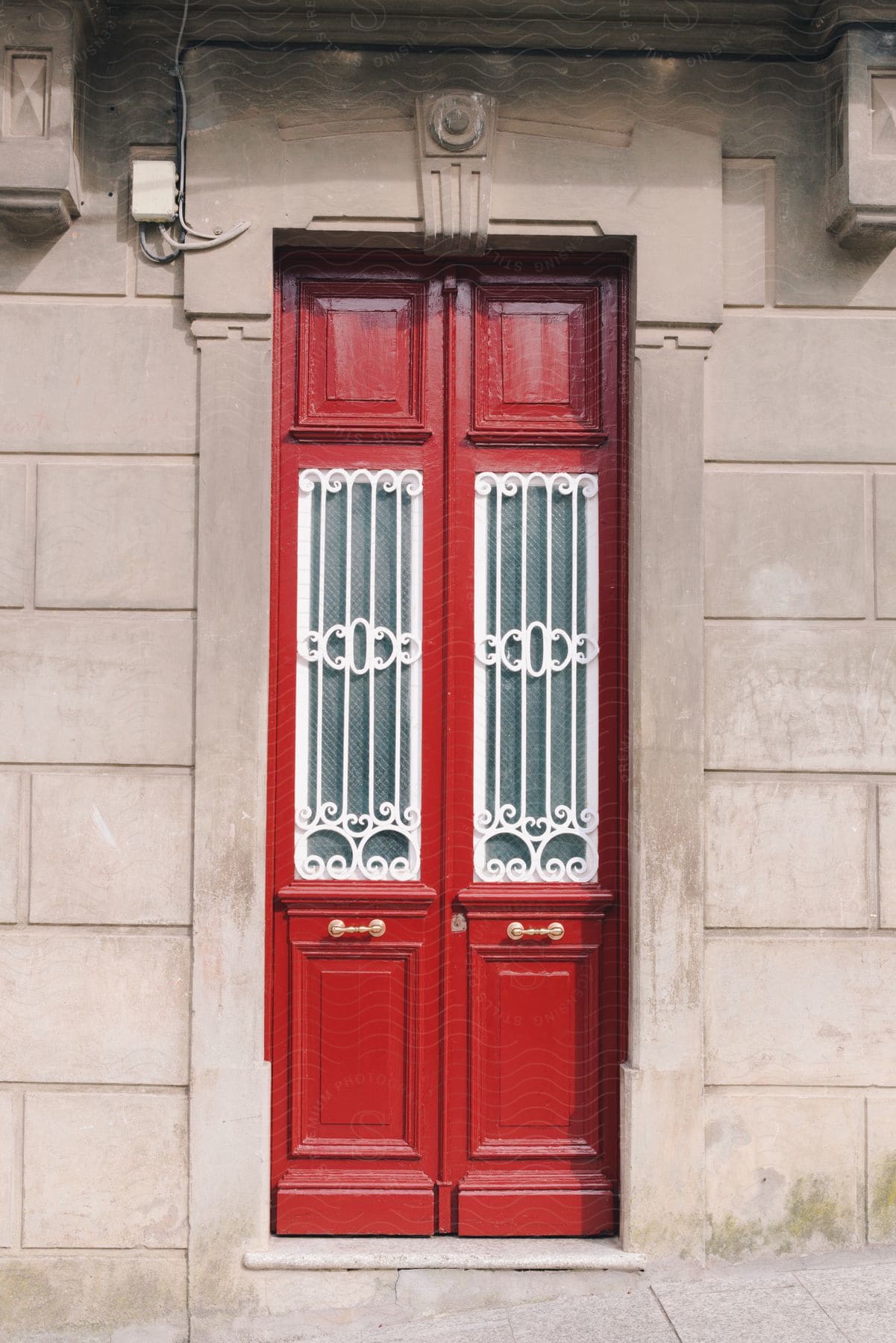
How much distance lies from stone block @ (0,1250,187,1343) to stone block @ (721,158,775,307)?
4.30 meters

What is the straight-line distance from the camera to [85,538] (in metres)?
4.59

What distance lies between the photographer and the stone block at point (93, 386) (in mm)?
4605

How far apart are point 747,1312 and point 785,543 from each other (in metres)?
2.82

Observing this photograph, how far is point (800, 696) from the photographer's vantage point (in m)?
4.64

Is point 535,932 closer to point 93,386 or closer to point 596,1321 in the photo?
point 596,1321

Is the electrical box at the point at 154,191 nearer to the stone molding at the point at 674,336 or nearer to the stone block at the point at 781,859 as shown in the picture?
the stone molding at the point at 674,336

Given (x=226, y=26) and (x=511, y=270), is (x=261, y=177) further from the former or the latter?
(x=511, y=270)

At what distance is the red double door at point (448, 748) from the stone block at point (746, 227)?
45cm

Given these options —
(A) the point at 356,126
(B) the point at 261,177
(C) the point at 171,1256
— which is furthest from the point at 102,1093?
(A) the point at 356,126

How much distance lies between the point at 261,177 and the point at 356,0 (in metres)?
0.75

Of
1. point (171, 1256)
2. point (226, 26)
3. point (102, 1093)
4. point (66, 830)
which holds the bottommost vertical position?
point (171, 1256)

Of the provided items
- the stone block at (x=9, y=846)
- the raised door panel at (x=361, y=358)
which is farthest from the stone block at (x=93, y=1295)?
the raised door panel at (x=361, y=358)

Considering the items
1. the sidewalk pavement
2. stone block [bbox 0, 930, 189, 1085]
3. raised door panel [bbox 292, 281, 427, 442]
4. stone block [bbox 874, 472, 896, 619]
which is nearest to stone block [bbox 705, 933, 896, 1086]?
the sidewalk pavement

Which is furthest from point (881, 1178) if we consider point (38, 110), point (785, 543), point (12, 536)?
point (38, 110)
